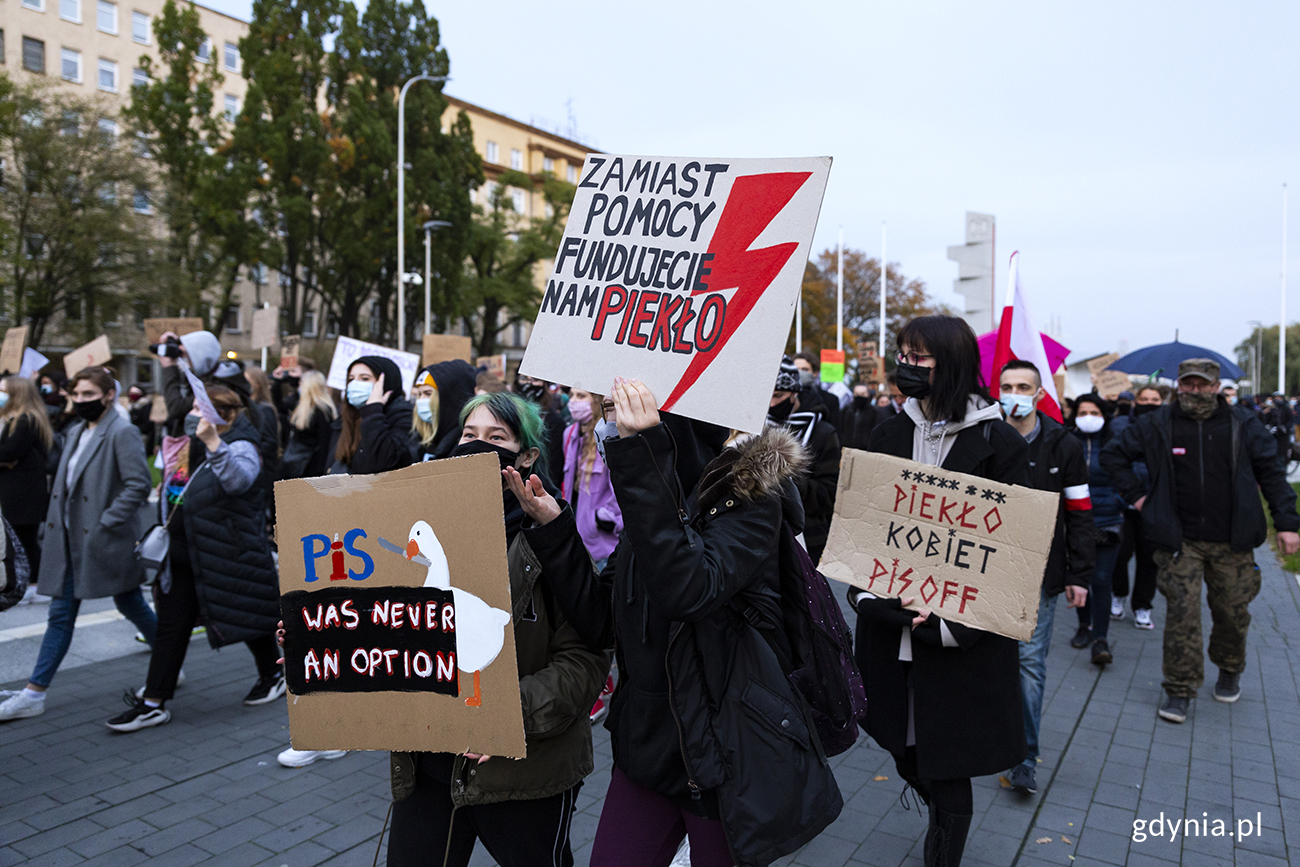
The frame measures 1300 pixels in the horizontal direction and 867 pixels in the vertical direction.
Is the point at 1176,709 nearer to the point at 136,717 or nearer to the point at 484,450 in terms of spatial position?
the point at 484,450

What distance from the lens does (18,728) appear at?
5.05 m

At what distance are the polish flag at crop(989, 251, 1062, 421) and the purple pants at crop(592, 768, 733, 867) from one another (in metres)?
3.35

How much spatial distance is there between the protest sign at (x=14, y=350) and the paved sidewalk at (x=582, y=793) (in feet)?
15.7

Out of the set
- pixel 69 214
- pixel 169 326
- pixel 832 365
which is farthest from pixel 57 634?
pixel 69 214

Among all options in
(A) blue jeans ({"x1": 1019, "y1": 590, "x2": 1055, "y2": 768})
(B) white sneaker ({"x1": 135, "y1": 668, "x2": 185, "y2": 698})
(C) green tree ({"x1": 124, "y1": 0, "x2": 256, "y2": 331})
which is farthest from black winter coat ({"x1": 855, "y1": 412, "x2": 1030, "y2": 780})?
(C) green tree ({"x1": 124, "y1": 0, "x2": 256, "y2": 331})

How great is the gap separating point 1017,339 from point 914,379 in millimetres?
1971

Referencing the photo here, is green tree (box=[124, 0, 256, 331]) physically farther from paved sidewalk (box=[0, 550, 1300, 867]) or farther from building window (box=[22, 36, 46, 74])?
paved sidewalk (box=[0, 550, 1300, 867])

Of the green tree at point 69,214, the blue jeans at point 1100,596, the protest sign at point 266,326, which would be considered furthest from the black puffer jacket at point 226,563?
the green tree at point 69,214

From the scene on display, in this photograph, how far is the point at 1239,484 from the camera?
209 inches

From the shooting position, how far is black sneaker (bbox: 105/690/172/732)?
497cm

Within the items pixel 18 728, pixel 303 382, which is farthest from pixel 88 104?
pixel 18 728

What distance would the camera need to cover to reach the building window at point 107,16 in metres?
46.3

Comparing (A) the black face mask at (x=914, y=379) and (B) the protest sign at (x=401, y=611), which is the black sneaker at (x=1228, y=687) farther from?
(B) the protest sign at (x=401, y=611)

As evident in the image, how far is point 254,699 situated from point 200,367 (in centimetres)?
233
